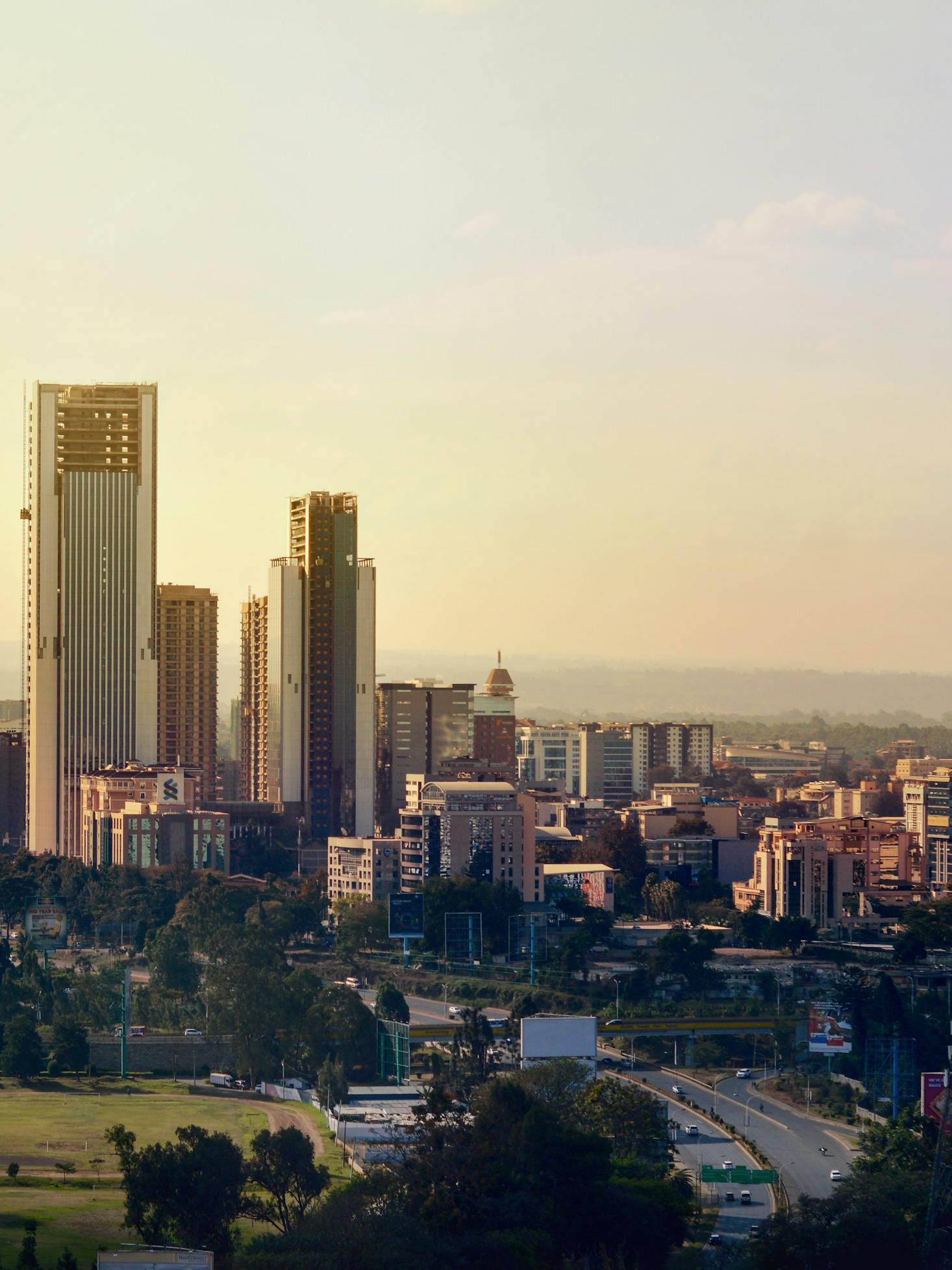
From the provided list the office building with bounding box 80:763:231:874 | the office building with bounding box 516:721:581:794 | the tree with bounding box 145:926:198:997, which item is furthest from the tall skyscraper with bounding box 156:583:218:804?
the tree with bounding box 145:926:198:997

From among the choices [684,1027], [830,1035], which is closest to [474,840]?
[684,1027]

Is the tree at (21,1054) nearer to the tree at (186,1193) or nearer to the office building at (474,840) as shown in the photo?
the tree at (186,1193)

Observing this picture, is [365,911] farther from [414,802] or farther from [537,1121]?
[537,1121]

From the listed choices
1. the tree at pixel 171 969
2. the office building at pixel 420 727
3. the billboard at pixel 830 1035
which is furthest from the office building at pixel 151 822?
the billboard at pixel 830 1035

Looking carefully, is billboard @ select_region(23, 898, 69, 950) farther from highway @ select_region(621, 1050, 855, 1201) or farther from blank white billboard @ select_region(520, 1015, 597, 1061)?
blank white billboard @ select_region(520, 1015, 597, 1061)

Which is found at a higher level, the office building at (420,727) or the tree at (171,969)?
the office building at (420,727)

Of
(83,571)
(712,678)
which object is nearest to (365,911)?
(83,571)

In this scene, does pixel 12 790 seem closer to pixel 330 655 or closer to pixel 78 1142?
pixel 330 655
